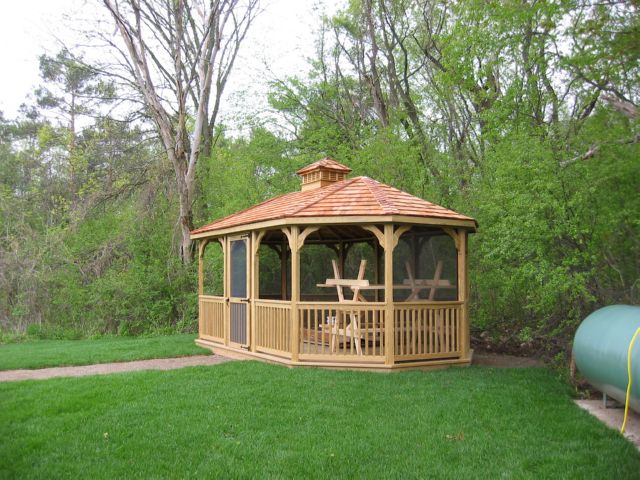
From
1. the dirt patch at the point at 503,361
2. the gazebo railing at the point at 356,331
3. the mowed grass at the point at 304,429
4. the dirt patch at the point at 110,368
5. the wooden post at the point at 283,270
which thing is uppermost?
the wooden post at the point at 283,270

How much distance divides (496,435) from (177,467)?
3028 mm

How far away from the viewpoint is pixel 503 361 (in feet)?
34.9

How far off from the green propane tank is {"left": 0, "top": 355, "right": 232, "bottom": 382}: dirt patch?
5.95 m

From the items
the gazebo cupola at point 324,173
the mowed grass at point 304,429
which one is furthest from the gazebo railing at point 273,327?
the gazebo cupola at point 324,173

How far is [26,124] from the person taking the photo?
3128 cm

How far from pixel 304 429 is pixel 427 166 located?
35.8 feet

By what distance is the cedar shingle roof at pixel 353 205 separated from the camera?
30.2 ft

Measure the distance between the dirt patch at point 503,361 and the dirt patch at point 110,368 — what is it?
4536 millimetres

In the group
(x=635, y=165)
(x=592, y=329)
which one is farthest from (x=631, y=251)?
(x=592, y=329)

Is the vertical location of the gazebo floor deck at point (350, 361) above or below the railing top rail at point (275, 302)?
below

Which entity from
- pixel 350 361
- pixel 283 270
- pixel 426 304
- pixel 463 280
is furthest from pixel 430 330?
pixel 283 270

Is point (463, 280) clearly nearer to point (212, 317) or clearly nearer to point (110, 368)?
point (212, 317)

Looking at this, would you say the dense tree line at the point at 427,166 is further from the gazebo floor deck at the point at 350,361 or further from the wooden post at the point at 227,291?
the wooden post at the point at 227,291

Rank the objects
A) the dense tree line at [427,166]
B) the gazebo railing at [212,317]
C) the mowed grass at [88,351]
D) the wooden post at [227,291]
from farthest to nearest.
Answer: the gazebo railing at [212,317] < the wooden post at [227,291] < the mowed grass at [88,351] < the dense tree line at [427,166]
